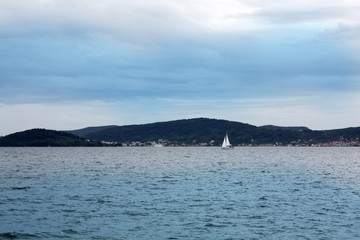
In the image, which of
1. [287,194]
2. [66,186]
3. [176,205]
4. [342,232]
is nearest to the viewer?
[342,232]

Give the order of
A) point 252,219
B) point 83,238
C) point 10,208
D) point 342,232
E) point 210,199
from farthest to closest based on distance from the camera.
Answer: point 210,199 < point 10,208 < point 252,219 < point 342,232 < point 83,238

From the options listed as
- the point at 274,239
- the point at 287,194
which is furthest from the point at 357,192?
the point at 274,239

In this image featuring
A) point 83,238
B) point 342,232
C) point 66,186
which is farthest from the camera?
point 66,186

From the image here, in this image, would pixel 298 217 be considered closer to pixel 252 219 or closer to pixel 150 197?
pixel 252 219

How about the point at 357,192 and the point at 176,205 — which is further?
the point at 357,192

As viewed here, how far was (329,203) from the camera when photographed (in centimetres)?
5000

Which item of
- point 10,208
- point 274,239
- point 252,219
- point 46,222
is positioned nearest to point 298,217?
point 252,219

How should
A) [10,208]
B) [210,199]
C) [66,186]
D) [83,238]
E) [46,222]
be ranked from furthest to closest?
[66,186]
[210,199]
[10,208]
[46,222]
[83,238]

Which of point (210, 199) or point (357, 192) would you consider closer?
point (210, 199)

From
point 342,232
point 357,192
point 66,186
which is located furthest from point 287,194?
point 66,186

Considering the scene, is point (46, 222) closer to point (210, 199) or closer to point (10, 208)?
point (10, 208)

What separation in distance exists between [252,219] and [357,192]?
27234mm

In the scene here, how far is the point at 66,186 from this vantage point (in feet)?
213

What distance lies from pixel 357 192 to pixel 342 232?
27896mm
